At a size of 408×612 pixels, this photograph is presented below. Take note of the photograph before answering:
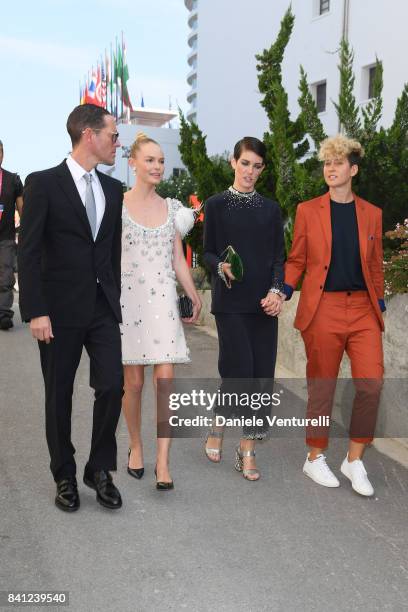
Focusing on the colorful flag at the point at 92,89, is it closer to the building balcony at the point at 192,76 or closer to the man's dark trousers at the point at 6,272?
the building balcony at the point at 192,76

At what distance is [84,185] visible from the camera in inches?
162

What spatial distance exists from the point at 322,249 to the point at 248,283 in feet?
1.65

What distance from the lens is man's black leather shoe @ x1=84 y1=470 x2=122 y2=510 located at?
4137mm

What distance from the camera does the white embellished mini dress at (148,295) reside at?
14.8ft

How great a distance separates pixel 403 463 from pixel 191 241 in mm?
7188

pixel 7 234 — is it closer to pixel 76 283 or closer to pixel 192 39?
pixel 76 283

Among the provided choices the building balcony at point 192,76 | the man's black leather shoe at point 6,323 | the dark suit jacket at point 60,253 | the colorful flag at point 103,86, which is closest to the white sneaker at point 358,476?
the dark suit jacket at point 60,253

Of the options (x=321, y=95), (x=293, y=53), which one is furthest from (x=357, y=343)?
(x=293, y=53)

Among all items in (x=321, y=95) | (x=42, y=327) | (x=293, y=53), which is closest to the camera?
(x=42, y=327)

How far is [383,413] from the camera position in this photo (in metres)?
Answer: 5.88

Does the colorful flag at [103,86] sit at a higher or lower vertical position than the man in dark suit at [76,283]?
higher

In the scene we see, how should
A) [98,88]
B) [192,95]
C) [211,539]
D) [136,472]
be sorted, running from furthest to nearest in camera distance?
[192,95] < [98,88] < [136,472] < [211,539]

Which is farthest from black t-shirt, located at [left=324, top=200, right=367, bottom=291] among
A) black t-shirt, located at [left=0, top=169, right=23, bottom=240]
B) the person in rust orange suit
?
black t-shirt, located at [left=0, top=169, right=23, bottom=240]

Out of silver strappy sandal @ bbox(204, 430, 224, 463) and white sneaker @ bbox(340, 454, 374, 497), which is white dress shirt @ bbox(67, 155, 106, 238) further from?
white sneaker @ bbox(340, 454, 374, 497)
